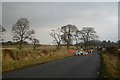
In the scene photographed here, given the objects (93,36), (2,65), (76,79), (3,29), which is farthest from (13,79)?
(93,36)

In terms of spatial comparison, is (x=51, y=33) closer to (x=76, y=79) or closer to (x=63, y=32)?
(x=63, y=32)

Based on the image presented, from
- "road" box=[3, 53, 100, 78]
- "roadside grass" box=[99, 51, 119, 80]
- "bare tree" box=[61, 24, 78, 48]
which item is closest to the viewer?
"roadside grass" box=[99, 51, 119, 80]

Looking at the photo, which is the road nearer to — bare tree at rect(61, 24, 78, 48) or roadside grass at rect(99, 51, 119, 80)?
roadside grass at rect(99, 51, 119, 80)

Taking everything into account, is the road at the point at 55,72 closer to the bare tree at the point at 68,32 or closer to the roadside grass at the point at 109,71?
the roadside grass at the point at 109,71

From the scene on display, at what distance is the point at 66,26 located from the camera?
9938 cm

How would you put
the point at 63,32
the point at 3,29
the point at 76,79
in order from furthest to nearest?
the point at 63,32 → the point at 3,29 → the point at 76,79

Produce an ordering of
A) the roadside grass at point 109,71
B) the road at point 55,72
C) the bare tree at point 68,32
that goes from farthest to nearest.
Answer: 1. the bare tree at point 68,32
2. the road at point 55,72
3. the roadside grass at point 109,71

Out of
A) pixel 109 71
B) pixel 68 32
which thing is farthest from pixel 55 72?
pixel 68 32

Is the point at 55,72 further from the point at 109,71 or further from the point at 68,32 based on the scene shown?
the point at 68,32

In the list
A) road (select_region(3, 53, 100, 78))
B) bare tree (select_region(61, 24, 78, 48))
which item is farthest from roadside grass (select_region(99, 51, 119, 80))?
bare tree (select_region(61, 24, 78, 48))

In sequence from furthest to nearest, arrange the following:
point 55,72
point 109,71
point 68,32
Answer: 1. point 68,32
2. point 55,72
3. point 109,71

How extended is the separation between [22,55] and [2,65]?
29.7 ft

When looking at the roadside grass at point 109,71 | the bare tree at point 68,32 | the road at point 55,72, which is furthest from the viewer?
the bare tree at point 68,32

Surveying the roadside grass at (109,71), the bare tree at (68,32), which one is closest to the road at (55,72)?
the roadside grass at (109,71)
